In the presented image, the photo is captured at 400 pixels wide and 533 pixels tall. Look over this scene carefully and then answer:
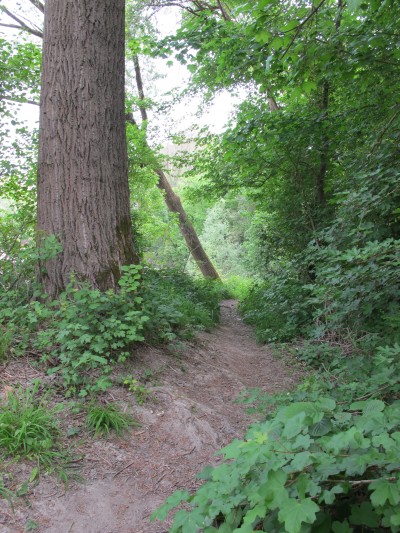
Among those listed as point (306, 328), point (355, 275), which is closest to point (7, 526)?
point (355, 275)

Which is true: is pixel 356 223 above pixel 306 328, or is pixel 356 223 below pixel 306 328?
above

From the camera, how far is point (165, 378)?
400 cm

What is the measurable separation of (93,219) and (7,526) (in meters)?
2.72

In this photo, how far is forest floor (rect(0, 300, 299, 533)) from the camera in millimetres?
2396

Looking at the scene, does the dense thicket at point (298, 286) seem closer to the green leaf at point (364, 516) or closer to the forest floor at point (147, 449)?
the green leaf at point (364, 516)

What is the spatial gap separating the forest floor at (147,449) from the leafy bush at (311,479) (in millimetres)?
1030

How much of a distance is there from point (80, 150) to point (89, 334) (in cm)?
193

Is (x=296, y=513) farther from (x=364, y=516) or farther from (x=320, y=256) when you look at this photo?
(x=320, y=256)

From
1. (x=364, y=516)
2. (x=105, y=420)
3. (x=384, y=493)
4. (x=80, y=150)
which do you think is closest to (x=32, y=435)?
(x=105, y=420)

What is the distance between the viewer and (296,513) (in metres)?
1.29

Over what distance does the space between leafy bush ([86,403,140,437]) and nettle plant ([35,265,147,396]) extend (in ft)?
0.53

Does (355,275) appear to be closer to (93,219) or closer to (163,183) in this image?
(93,219)

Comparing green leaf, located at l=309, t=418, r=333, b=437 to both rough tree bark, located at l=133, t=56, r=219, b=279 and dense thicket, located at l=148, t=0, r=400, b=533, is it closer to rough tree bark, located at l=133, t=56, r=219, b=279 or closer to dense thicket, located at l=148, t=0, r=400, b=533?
dense thicket, located at l=148, t=0, r=400, b=533

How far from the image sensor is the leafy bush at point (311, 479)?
4.33ft
